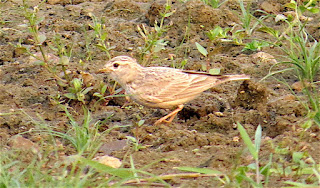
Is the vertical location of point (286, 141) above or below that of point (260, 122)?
above

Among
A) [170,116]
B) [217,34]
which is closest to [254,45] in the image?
[217,34]

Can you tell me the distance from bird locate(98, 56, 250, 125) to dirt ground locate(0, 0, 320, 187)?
0.70ft

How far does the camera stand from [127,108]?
6.50 metres

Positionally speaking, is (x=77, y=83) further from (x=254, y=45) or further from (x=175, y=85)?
(x=254, y=45)

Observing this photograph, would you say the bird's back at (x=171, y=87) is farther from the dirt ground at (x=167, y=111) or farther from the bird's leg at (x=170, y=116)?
the dirt ground at (x=167, y=111)

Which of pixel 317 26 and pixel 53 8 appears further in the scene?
pixel 53 8

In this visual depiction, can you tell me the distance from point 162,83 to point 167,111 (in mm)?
497

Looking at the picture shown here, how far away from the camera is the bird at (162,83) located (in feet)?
20.1

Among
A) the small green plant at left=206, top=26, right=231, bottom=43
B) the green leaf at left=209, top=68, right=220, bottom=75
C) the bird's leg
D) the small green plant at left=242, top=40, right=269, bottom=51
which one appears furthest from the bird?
the small green plant at left=242, top=40, right=269, bottom=51

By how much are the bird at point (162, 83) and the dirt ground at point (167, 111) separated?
0.21 meters

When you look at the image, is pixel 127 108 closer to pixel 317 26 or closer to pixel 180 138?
pixel 180 138

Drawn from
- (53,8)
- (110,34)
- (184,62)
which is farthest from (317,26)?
→ (53,8)

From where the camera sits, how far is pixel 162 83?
6.27 m

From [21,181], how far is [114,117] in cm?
226
